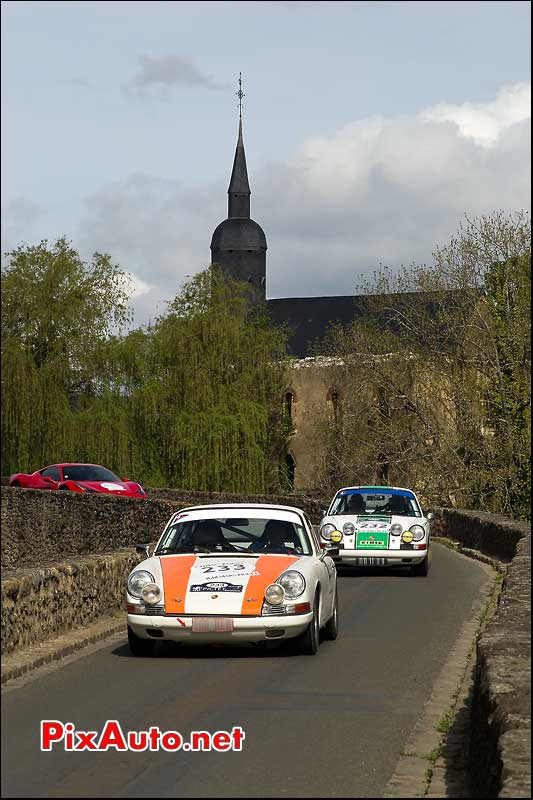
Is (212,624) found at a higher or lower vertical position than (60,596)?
lower

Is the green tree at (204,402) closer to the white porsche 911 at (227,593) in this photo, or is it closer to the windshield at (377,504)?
the windshield at (377,504)

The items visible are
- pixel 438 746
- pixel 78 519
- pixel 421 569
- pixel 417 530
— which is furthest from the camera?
pixel 78 519

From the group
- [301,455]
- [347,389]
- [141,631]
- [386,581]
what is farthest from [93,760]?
[301,455]

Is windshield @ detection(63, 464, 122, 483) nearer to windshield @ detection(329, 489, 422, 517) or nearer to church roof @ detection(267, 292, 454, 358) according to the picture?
windshield @ detection(329, 489, 422, 517)

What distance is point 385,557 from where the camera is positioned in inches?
923

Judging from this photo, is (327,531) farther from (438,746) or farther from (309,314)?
(309,314)

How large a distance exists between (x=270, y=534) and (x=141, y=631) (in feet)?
6.61

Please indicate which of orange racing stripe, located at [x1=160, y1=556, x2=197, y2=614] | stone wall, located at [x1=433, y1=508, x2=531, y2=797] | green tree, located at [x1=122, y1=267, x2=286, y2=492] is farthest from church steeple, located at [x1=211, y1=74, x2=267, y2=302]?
stone wall, located at [x1=433, y1=508, x2=531, y2=797]

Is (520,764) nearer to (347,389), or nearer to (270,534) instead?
(270,534)

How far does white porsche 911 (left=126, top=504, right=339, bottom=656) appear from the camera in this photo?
1241 centimetres

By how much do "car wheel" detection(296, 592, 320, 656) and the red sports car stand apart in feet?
109

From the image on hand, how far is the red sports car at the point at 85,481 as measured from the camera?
46562 mm

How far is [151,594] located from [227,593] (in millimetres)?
712

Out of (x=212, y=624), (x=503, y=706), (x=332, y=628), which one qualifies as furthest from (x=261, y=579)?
(x=503, y=706)
